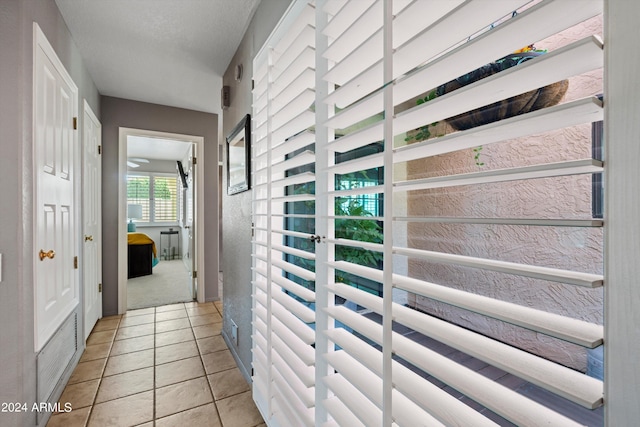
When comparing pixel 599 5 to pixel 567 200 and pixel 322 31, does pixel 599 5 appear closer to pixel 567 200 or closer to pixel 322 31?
pixel 567 200

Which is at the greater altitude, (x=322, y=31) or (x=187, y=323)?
(x=322, y=31)

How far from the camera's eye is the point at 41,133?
1578 mm

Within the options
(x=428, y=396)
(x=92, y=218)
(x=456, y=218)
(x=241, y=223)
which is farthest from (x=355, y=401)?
(x=92, y=218)

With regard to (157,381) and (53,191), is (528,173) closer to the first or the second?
(53,191)

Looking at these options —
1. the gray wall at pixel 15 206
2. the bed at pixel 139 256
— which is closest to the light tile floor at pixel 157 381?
the gray wall at pixel 15 206

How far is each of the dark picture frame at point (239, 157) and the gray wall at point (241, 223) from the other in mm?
71

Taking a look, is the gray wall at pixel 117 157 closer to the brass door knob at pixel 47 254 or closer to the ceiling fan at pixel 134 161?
the brass door knob at pixel 47 254

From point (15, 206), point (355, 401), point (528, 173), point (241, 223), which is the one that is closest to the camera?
point (528, 173)

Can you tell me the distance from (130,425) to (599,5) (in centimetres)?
237

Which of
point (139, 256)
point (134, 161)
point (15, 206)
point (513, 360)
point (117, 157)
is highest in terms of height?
point (134, 161)

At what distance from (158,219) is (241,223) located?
6405 millimetres

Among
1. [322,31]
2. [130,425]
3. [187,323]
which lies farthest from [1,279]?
[187,323]

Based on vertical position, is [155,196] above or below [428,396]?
above

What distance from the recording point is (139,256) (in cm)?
517
